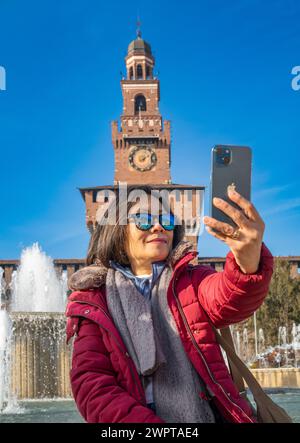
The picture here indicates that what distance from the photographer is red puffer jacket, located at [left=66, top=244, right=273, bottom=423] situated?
1.92m

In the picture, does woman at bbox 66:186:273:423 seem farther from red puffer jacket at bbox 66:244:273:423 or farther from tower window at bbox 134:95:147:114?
tower window at bbox 134:95:147:114

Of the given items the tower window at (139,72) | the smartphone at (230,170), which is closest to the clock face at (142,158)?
the tower window at (139,72)

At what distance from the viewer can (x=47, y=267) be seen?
3484cm

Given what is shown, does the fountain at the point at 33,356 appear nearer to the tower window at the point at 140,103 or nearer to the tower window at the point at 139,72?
the tower window at the point at 140,103

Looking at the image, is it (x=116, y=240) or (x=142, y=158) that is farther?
(x=142, y=158)

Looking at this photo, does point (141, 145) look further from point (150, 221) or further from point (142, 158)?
point (150, 221)

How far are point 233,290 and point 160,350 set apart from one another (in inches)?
13.7

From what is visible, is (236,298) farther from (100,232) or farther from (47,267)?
(47,267)

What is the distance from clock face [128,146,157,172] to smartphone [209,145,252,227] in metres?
48.5

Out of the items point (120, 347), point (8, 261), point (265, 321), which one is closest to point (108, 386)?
point (120, 347)

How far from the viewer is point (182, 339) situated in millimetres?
2086

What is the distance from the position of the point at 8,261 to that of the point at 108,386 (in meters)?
46.5

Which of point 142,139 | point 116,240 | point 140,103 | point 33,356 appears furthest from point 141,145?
point 116,240

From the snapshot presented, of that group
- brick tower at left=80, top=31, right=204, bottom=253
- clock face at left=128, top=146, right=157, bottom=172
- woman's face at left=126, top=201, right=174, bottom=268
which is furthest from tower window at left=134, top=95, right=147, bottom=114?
woman's face at left=126, top=201, right=174, bottom=268
